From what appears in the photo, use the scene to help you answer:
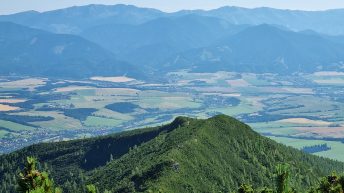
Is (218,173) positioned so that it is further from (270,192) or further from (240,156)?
(270,192)

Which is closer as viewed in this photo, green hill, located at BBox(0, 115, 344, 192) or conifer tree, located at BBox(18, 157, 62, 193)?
conifer tree, located at BBox(18, 157, 62, 193)

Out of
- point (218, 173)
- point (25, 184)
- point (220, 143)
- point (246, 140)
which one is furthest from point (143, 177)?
point (25, 184)

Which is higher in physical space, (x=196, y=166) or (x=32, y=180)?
(x=32, y=180)

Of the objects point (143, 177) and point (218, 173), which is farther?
point (218, 173)

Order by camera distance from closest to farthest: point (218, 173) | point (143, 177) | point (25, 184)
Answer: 1. point (25, 184)
2. point (143, 177)
3. point (218, 173)

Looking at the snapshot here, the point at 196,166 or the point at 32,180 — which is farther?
the point at 196,166

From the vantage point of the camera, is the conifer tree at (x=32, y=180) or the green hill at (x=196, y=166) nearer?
the conifer tree at (x=32, y=180)

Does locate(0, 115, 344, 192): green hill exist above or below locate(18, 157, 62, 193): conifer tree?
below

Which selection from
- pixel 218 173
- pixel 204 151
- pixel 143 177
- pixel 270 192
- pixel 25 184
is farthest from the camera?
pixel 204 151

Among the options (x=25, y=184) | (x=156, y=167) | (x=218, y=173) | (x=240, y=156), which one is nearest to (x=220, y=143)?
(x=240, y=156)

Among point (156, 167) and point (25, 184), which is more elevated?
point (25, 184)

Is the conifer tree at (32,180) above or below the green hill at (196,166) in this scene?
above
